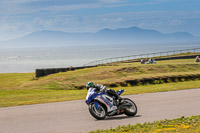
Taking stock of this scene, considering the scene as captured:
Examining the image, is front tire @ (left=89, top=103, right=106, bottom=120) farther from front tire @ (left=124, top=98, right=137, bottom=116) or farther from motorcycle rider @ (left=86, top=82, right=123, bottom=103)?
front tire @ (left=124, top=98, right=137, bottom=116)

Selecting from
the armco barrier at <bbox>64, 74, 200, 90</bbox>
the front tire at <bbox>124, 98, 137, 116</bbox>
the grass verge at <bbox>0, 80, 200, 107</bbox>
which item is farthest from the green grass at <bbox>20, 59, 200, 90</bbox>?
the front tire at <bbox>124, 98, 137, 116</bbox>

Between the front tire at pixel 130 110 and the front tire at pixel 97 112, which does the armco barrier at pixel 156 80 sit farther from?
the front tire at pixel 97 112

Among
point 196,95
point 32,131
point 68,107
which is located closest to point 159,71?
point 196,95

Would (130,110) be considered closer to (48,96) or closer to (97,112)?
(97,112)

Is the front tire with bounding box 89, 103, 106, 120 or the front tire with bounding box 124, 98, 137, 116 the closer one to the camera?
the front tire with bounding box 89, 103, 106, 120

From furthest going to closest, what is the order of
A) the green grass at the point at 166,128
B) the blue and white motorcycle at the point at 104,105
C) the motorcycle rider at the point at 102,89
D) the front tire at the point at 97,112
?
the motorcycle rider at the point at 102,89
the blue and white motorcycle at the point at 104,105
the front tire at the point at 97,112
the green grass at the point at 166,128

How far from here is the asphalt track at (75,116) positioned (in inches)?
388

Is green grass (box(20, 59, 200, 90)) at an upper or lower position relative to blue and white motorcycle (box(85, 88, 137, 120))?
upper

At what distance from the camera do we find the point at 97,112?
36.6ft

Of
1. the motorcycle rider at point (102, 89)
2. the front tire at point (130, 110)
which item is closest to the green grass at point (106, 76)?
the front tire at point (130, 110)

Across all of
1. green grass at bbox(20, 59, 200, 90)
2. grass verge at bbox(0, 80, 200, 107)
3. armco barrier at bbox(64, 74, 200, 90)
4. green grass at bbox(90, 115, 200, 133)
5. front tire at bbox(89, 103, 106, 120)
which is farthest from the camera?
green grass at bbox(20, 59, 200, 90)

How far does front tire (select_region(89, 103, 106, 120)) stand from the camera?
1101 centimetres

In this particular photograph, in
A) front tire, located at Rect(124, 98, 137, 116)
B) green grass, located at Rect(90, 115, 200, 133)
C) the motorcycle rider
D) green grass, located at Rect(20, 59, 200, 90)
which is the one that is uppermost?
green grass, located at Rect(20, 59, 200, 90)

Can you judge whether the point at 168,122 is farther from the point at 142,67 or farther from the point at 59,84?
the point at 142,67
